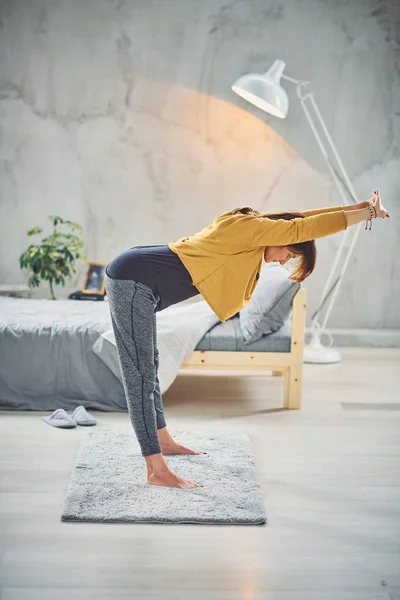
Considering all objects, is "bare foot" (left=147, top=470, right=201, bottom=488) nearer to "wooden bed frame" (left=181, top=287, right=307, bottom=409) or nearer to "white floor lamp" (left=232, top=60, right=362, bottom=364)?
"wooden bed frame" (left=181, top=287, right=307, bottom=409)

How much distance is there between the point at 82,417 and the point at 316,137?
8.73ft

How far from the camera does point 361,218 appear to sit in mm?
2346

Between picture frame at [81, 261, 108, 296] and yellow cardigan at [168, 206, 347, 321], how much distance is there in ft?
→ 8.05

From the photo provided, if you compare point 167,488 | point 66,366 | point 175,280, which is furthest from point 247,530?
point 66,366

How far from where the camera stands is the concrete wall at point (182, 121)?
17.4ft

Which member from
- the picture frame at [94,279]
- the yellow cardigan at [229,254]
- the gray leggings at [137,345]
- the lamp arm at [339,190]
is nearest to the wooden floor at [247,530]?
the gray leggings at [137,345]

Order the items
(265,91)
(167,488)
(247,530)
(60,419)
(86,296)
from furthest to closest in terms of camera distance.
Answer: (86,296) < (265,91) < (60,419) < (167,488) < (247,530)

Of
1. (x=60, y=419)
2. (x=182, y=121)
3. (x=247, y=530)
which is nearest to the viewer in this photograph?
(x=247, y=530)

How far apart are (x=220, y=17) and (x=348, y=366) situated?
2.61 metres

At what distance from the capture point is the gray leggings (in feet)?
8.38

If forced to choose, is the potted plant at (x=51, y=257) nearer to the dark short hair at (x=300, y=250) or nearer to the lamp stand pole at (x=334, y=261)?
the lamp stand pole at (x=334, y=261)

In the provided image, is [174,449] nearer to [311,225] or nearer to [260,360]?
[260,360]

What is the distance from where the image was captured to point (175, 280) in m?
2.57

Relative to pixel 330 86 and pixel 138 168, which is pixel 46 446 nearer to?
pixel 138 168
